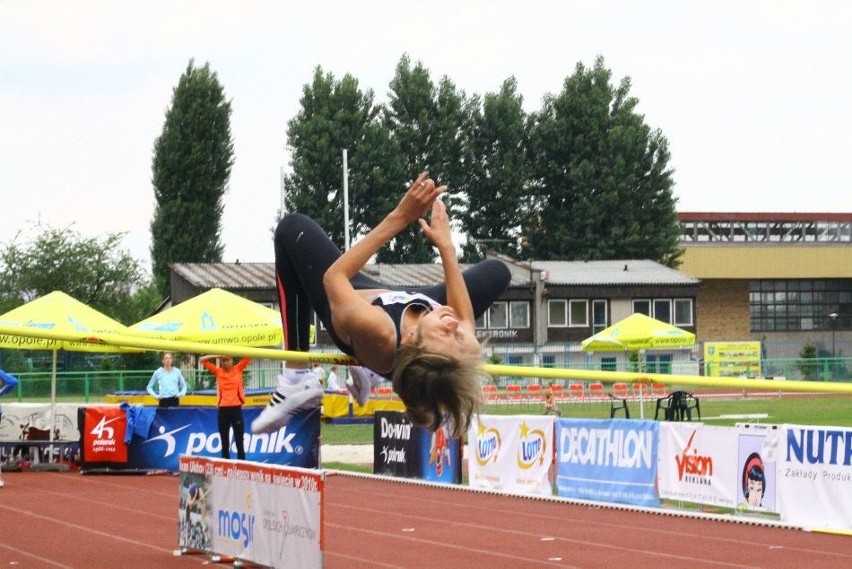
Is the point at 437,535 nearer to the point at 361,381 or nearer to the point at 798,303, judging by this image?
the point at 361,381

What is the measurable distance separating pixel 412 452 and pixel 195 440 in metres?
3.34

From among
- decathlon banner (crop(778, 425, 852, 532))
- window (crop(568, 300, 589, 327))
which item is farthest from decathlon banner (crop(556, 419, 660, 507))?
window (crop(568, 300, 589, 327))

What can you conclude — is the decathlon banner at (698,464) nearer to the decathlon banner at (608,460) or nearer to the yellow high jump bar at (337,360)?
the decathlon banner at (608,460)

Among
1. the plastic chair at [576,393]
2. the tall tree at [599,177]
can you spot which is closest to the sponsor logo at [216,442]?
the plastic chair at [576,393]

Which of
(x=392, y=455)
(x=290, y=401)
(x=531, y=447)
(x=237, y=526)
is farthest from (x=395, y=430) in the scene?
(x=290, y=401)

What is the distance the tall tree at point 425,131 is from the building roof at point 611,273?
5338 millimetres

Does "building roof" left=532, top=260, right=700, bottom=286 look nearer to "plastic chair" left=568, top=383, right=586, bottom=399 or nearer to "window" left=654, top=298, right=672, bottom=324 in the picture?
"window" left=654, top=298, right=672, bottom=324

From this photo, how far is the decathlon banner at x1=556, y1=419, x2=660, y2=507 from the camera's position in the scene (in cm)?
1533

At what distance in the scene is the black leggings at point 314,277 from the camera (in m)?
5.33

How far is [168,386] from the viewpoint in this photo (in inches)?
788

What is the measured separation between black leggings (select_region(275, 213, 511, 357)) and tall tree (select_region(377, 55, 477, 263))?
49.2m

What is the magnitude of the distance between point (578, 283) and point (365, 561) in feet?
156

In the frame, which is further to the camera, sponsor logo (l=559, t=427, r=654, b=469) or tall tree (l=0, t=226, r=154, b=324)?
tall tree (l=0, t=226, r=154, b=324)

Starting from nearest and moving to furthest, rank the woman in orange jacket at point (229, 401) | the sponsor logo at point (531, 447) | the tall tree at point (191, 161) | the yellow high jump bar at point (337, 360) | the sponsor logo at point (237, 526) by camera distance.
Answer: the yellow high jump bar at point (337, 360), the sponsor logo at point (237, 526), the woman in orange jacket at point (229, 401), the sponsor logo at point (531, 447), the tall tree at point (191, 161)
